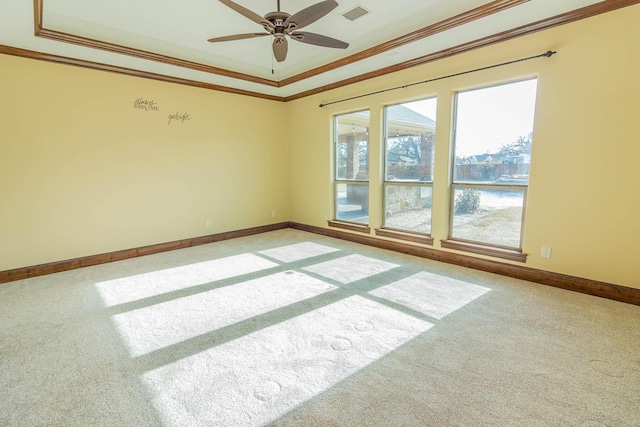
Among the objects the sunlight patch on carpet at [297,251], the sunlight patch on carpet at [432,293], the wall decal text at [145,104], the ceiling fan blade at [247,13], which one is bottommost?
the sunlight patch on carpet at [432,293]

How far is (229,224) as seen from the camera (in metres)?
5.51

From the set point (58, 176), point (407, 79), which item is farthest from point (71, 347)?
point (407, 79)

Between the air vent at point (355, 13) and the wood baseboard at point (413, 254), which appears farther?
the air vent at point (355, 13)

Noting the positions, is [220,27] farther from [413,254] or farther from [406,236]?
[413,254]

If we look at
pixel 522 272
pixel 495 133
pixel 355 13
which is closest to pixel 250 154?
pixel 355 13

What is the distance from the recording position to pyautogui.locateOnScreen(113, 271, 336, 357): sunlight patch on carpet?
233cm

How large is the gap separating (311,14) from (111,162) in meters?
3.42

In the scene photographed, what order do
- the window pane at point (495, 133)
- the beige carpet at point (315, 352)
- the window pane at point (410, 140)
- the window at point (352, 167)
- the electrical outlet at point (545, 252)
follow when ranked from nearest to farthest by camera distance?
1. the beige carpet at point (315, 352)
2. the electrical outlet at point (545, 252)
3. the window pane at point (495, 133)
4. the window pane at point (410, 140)
5. the window at point (352, 167)

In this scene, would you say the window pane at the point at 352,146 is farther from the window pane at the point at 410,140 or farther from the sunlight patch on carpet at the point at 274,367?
the sunlight patch on carpet at the point at 274,367

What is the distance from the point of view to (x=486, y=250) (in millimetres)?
3631

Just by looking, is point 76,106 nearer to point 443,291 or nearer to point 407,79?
point 407,79

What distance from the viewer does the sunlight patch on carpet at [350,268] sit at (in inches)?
139

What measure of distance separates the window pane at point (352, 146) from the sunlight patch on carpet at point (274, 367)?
2.98 meters

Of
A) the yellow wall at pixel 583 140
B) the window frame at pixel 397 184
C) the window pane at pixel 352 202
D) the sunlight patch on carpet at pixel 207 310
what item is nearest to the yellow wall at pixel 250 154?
the yellow wall at pixel 583 140
